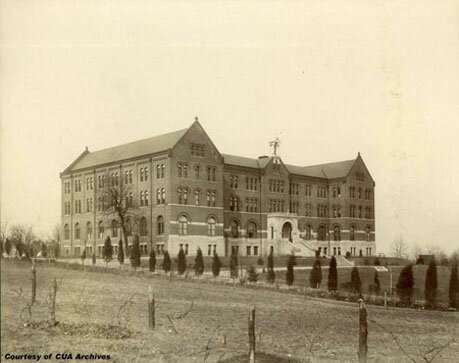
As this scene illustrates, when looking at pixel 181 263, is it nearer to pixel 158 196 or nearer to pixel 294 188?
pixel 158 196

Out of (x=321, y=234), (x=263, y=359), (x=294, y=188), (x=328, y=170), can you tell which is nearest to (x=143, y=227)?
(x=294, y=188)

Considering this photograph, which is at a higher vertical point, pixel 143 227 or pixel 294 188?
pixel 294 188

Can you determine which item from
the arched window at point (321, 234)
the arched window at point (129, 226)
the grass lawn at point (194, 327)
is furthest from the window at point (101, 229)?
the arched window at point (321, 234)

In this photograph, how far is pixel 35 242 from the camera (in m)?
18.3

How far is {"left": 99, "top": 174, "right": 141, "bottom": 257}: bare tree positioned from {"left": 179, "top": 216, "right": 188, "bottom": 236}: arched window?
13.5ft

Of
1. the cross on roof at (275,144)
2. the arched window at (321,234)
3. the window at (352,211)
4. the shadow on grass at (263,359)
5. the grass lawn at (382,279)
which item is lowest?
the grass lawn at (382,279)

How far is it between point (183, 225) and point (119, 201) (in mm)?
7188

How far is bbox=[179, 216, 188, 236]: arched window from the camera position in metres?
49.5

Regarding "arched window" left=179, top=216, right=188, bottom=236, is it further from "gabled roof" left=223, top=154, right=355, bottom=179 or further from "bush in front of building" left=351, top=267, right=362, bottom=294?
"bush in front of building" left=351, top=267, right=362, bottom=294

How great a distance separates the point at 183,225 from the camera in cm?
4988

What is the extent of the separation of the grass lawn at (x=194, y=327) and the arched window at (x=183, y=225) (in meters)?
25.7

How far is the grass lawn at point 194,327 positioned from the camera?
1168 centimetres

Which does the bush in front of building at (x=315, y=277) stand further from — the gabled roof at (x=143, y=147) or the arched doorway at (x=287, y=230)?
the arched doorway at (x=287, y=230)

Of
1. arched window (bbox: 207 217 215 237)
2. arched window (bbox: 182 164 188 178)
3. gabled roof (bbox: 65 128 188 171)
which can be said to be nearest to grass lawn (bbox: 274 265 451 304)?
arched window (bbox: 207 217 215 237)
